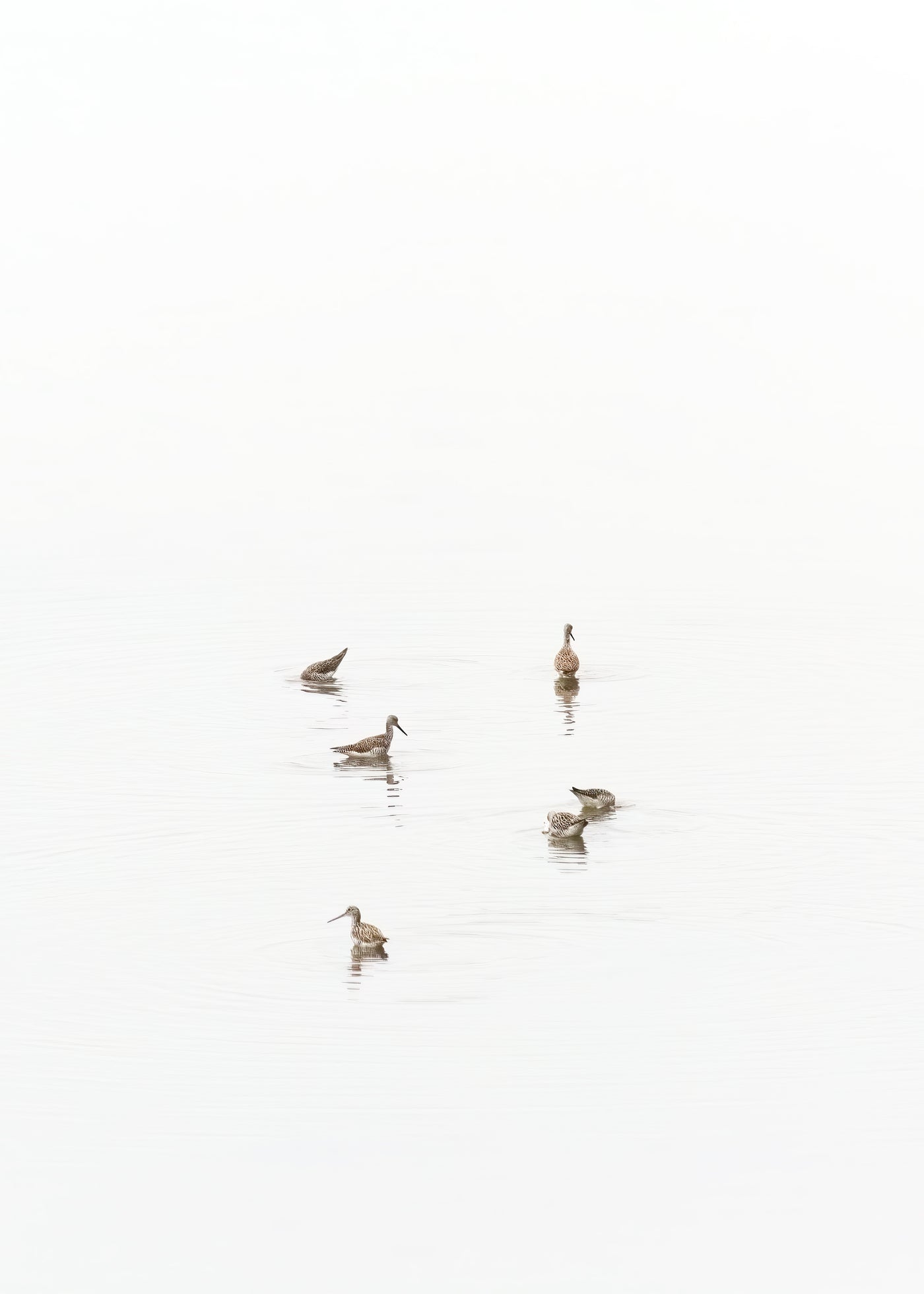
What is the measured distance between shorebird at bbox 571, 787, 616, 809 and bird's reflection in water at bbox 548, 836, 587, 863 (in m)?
0.87

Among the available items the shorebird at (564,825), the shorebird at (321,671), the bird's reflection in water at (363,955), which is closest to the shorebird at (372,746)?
the shorebird at (564,825)

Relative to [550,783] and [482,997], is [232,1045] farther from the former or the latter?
[550,783]

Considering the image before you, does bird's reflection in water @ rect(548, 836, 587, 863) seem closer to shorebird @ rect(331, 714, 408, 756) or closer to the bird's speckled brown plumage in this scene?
the bird's speckled brown plumage

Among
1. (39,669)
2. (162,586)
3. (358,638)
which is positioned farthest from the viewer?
(162,586)

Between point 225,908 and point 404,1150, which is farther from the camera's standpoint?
point 225,908

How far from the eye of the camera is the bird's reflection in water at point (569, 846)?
2508 cm

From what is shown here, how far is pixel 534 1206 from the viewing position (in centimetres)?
1711

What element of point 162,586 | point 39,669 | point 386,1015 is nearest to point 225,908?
point 386,1015

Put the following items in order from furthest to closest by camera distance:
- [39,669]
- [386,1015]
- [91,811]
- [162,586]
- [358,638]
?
1. [162,586]
2. [358,638]
3. [39,669]
4. [91,811]
5. [386,1015]

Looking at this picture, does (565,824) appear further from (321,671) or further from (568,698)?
(321,671)

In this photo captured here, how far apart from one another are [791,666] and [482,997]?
51.8ft

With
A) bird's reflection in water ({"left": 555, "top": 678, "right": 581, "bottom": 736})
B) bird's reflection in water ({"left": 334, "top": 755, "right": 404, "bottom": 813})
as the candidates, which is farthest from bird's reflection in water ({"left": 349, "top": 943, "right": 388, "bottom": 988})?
bird's reflection in water ({"left": 555, "top": 678, "right": 581, "bottom": 736})

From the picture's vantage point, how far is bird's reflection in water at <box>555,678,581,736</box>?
31531 mm

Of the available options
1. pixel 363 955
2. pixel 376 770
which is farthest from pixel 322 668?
pixel 363 955
